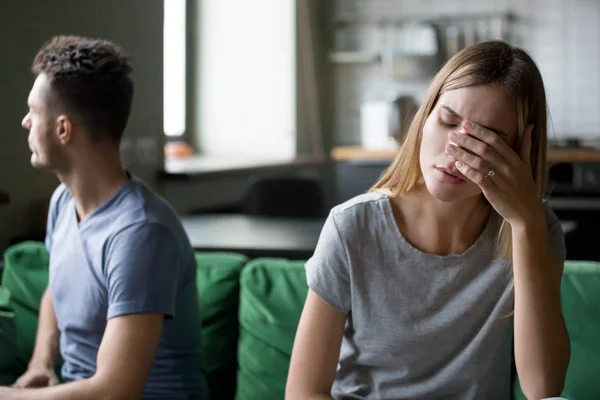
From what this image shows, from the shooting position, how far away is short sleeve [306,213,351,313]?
4.54ft

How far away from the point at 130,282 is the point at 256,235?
1013 millimetres

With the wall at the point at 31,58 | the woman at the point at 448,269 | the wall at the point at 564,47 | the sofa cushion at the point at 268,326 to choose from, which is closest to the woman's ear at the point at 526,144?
the woman at the point at 448,269

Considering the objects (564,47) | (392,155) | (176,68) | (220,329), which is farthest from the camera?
(564,47)

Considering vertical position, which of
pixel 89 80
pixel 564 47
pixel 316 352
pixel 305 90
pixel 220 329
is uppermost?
pixel 564 47

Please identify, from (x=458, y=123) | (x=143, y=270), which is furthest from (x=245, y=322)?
(x=458, y=123)

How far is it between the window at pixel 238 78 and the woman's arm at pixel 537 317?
319cm

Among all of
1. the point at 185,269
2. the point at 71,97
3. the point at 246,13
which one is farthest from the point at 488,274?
the point at 246,13

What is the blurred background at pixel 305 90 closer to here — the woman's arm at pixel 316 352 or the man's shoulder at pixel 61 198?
the man's shoulder at pixel 61 198

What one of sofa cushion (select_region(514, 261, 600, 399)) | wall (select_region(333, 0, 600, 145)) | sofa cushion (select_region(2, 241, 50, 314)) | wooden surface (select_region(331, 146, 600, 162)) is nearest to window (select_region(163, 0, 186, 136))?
wooden surface (select_region(331, 146, 600, 162))

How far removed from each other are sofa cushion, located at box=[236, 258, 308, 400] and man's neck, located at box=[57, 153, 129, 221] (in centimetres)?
37

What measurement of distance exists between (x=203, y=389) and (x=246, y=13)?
343cm

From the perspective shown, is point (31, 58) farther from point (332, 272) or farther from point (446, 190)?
point (446, 190)

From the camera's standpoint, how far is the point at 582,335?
1.62m

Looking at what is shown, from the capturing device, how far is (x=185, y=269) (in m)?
1.60
